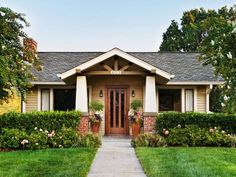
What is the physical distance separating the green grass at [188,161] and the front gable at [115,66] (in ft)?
14.2

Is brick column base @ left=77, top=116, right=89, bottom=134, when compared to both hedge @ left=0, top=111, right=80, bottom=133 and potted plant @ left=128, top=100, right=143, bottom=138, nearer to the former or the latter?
hedge @ left=0, top=111, right=80, bottom=133

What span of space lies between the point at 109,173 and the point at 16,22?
403cm

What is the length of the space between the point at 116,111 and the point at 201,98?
4.35 metres

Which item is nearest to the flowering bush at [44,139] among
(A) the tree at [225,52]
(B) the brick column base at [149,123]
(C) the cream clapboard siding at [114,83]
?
(B) the brick column base at [149,123]

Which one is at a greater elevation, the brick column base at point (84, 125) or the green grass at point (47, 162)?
the brick column base at point (84, 125)

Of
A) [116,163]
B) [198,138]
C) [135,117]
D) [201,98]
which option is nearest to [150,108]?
[135,117]

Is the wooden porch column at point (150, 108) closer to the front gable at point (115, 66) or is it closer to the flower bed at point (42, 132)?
the front gable at point (115, 66)

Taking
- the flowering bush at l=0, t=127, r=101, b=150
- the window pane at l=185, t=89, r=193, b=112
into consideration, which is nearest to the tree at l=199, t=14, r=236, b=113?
the flowering bush at l=0, t=127, r=101, b=150

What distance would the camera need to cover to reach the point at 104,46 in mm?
40438

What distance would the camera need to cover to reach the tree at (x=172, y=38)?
154ft

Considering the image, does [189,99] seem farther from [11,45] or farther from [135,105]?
[11,45]

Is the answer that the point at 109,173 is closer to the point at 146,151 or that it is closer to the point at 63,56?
the point at 146,151

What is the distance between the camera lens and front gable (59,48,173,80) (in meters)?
18.5

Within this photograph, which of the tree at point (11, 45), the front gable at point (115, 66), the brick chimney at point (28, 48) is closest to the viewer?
the tree at point (11, 45)
